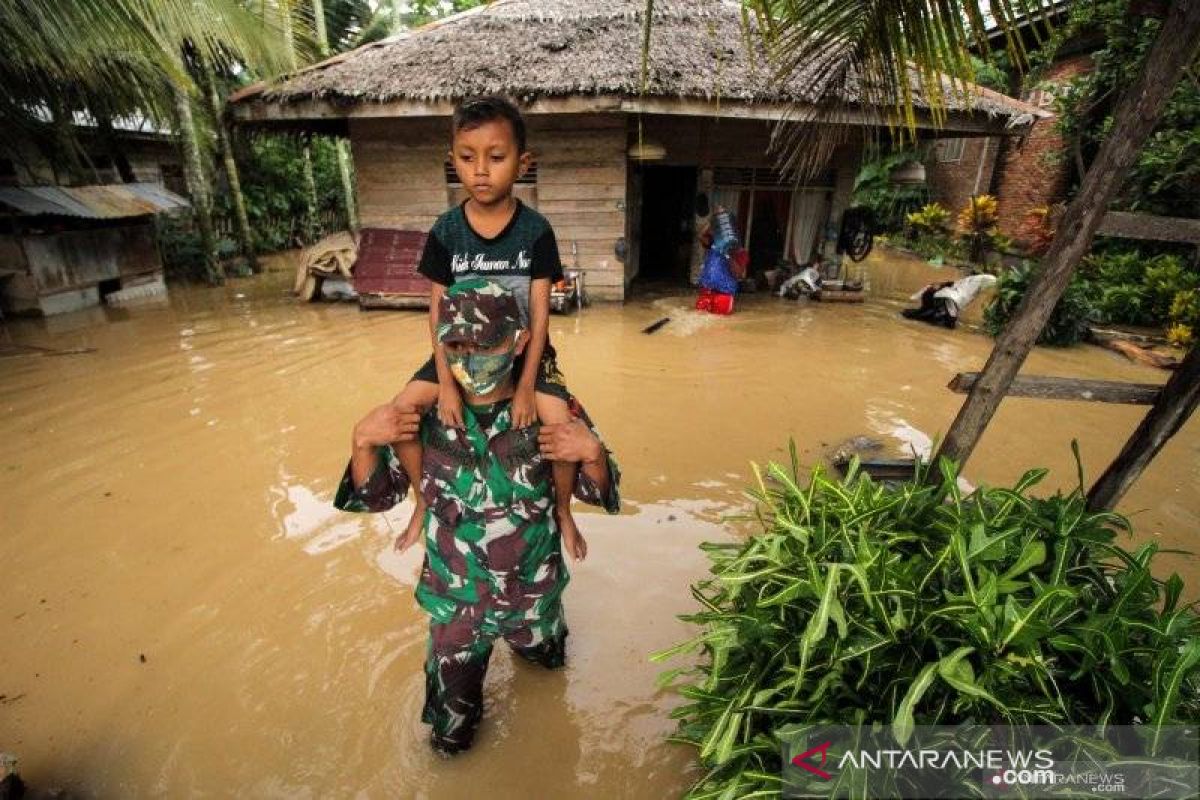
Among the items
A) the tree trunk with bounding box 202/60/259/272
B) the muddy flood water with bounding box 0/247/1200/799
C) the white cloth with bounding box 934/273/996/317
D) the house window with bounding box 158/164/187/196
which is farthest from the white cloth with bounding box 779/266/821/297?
the house window with bounding box 158/164/187/196

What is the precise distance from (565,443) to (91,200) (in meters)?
10.8

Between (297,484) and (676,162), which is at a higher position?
(676,162)

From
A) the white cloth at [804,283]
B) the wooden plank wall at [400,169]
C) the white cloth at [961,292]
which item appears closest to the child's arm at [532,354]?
the wooden plank wall at [400,169]

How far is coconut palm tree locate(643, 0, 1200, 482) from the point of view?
5.69 feet

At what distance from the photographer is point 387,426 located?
Result: 66.9 inches

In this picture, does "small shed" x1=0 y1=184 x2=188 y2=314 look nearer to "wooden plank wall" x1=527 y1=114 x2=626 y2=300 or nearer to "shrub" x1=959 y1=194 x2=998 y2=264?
"wooden plank wall" x1=527 y1=114 x2=626 y2=300

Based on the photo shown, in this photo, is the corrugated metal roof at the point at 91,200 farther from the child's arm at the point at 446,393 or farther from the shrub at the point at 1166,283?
the shrub at the point at 1166,283

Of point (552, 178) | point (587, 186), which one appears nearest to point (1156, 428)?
point (587, 186)

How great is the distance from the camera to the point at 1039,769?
1.15m

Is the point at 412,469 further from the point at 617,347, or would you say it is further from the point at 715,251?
the point at 715,251

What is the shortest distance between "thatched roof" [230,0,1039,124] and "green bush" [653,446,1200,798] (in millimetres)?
6811

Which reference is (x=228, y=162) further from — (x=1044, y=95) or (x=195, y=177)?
(x=1044, y=95)

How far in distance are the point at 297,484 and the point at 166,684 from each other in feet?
5.65

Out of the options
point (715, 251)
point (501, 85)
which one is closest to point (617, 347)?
point (715, 251)
